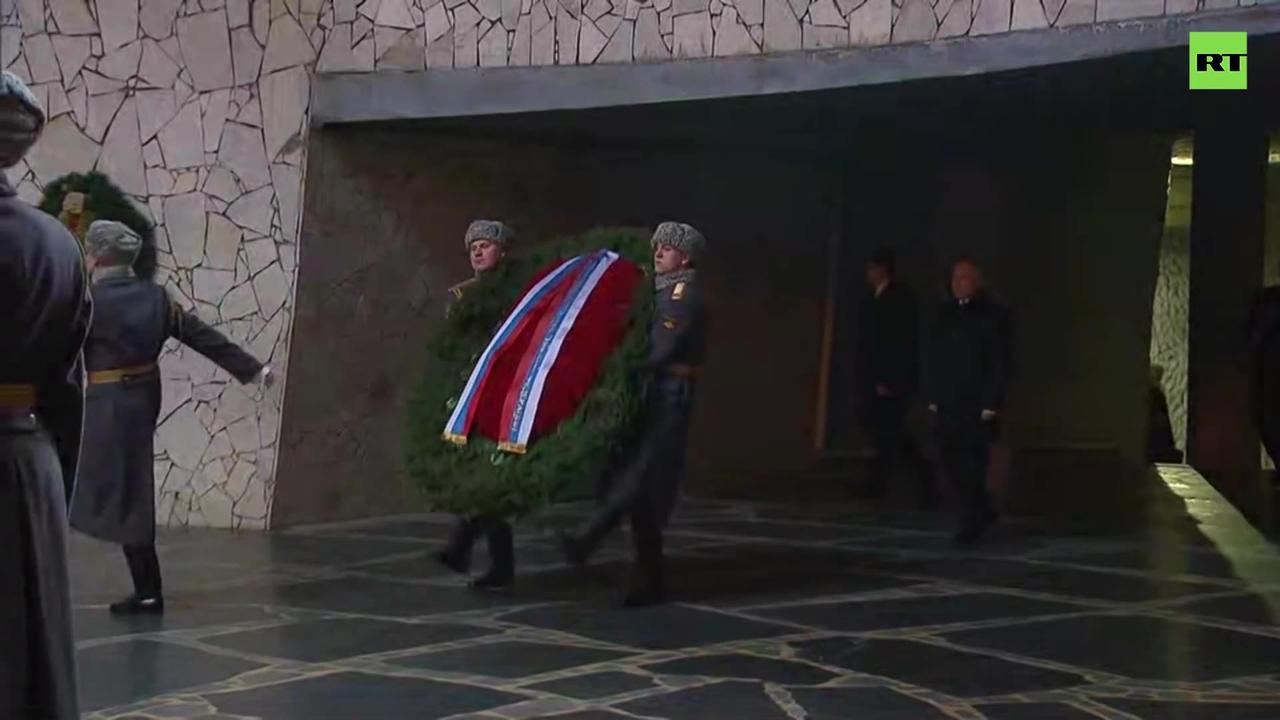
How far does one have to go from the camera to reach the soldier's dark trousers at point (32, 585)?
4.50 m

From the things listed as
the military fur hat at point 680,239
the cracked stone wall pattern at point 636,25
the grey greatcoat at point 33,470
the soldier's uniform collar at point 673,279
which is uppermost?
the cracked stone wall pattern at point 636,25

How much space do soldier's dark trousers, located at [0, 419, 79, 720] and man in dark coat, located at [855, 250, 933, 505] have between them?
8976 millimetres

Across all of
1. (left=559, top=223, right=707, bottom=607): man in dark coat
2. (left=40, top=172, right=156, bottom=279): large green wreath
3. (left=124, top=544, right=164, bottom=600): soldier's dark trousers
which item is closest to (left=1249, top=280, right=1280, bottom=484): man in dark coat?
(left=559, top=223, right=707, bottom=607): man in dark coat

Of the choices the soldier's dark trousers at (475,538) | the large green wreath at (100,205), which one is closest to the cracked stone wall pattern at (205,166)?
the large green wreath at (100,205)

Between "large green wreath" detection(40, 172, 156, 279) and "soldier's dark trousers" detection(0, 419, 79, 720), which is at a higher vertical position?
"large green wreath" detection(40, 172, 156, 279)

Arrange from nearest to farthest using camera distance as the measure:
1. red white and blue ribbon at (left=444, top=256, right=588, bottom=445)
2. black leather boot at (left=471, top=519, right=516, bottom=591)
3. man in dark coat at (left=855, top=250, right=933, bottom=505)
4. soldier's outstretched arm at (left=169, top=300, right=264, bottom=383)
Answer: soldier's outstretched arm at (left=169, top=300, right=264, bottom=383) < red white and blue ribbon at (left=444, top=256, right=588, bottom=445) < black leather boot at (left=471, top=519, right=516, bottom=591) < man in dark coat at (left=855, top=250, right=933, bottom=505)

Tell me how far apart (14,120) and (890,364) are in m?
9.12

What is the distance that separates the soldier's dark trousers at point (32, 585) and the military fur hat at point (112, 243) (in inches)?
160

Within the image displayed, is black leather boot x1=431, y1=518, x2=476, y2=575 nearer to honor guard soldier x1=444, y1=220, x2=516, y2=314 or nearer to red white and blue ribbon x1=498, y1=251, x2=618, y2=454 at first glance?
red white and blue ribbon x1=498, y1=251, x2=618, y2=454

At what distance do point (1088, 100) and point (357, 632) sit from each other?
599 cm

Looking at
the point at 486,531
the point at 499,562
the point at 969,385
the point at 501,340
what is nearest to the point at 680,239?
the point at 501,340

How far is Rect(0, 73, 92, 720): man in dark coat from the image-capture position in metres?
4.51

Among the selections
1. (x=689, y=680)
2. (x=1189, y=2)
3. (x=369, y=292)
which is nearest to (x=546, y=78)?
(x=369, y=292)

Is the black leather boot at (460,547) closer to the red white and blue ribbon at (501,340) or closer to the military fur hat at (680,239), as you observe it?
the red white and blue ribbon at (501,340)
